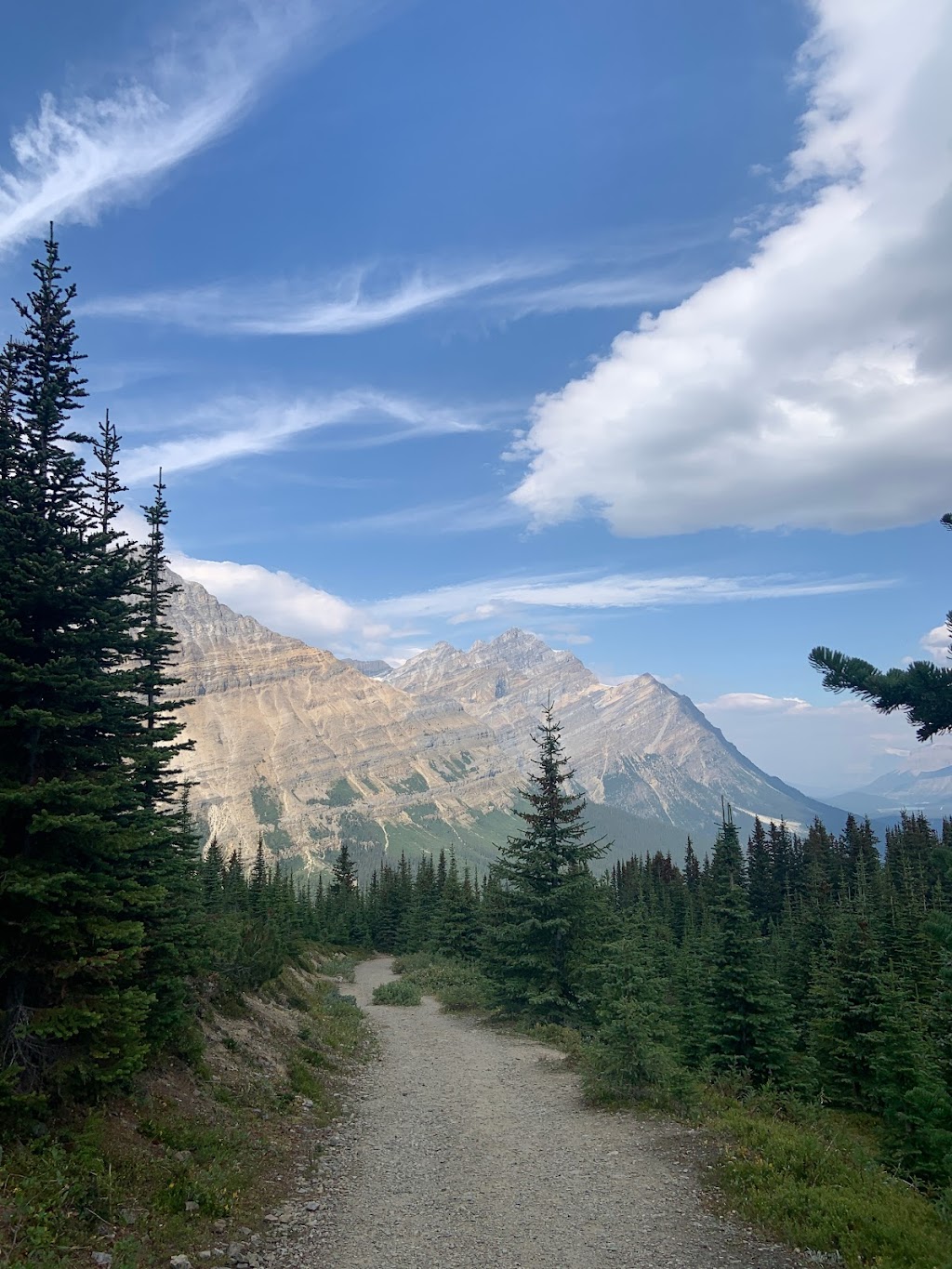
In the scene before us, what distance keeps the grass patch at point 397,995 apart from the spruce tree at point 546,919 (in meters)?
10.1

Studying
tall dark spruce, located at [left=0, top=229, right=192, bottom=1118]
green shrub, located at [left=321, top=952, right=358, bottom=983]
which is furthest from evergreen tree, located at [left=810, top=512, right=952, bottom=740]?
green shrub, located at [left=321, top=952, right=358, bottom=983]

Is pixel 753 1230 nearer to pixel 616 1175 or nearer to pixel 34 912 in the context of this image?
pixel 616 1175

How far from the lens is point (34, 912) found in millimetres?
9555

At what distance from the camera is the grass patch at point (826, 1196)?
8.12 metres

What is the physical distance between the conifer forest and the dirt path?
2.23 meters

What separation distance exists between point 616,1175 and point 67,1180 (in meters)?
8.03

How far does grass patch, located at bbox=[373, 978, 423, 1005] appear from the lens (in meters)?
36.0

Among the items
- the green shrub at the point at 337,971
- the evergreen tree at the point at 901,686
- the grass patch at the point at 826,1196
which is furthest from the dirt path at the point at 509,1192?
the green shrub at the point at 337,971

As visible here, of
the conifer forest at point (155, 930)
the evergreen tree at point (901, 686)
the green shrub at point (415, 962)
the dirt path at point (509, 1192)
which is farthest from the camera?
the green shrub at point (415, 962)

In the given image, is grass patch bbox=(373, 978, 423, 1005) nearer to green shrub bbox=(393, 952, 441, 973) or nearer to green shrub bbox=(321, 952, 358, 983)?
green shrub bbox=(321, 952, 358, 983)

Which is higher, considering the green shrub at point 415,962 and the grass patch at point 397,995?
the grass patch at point 397,995

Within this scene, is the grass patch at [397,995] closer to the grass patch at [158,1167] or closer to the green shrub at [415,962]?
the green shrub at [415,962]

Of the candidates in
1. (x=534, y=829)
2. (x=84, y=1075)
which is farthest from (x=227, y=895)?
(x=84, y=1075)

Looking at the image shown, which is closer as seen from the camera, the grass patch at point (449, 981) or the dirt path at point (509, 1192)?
the dirt path at point (509, 1192)
